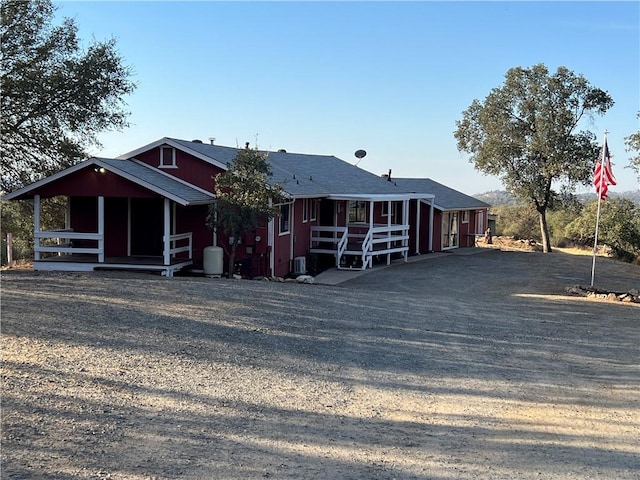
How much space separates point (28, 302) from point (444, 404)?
7.99m

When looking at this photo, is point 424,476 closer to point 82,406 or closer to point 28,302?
point 82,406

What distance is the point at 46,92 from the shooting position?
67.2 ft

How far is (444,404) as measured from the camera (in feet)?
24.9

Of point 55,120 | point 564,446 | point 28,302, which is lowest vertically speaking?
point 564,446

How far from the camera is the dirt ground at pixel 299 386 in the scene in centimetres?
546

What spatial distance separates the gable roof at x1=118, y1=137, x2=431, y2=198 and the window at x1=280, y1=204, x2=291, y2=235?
0.67 metres

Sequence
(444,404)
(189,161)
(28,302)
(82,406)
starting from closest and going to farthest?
1. (82,406)
2. (444,404)
3. (28,302)
4. (189,161)

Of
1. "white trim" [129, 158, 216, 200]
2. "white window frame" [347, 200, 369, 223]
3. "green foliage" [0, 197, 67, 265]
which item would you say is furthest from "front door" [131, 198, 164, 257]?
"white window frame" [347, 200, 369, 223]

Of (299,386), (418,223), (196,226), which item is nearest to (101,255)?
(196,226)

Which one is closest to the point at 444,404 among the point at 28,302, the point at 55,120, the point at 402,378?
the point at 402,378

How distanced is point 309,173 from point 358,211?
276 centimetres

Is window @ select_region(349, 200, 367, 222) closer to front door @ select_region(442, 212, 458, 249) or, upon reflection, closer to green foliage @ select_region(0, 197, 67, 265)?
front door @ select_region(442, 212, 458, 249)

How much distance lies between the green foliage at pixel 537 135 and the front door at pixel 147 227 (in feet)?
69.9

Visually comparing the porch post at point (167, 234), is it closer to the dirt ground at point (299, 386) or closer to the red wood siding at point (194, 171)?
the red wood siding at point (194, 171)
